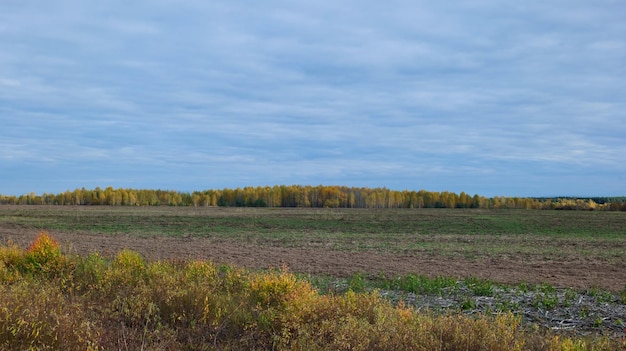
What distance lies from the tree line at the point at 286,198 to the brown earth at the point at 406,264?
8214cm

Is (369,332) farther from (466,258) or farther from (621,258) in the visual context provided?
(621,258)

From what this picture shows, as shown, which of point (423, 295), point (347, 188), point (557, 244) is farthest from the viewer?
point (347, 188)

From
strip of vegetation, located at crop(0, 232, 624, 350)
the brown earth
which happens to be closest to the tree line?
the brown earth

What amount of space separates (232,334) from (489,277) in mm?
11284

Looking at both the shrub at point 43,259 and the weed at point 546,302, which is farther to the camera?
the shrub at point 43,259

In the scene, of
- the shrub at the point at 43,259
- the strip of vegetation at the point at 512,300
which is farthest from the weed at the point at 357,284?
the shrub at the point at 43,259

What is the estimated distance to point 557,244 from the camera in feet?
97.0

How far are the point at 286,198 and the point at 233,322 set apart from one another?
10099cm

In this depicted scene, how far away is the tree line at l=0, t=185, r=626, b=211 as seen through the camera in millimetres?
104938

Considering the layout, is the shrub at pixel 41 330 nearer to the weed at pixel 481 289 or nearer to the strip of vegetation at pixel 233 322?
the strip of vegetation at pixel 233 322

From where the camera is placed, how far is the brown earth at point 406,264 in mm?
17031

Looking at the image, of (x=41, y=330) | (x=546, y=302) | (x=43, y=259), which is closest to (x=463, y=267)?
(x=546, y=302)

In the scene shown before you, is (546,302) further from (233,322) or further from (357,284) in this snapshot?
(233,322)

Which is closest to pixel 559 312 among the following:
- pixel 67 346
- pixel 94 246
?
pixel 67 346
